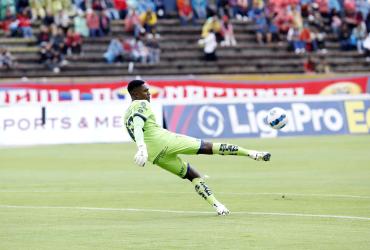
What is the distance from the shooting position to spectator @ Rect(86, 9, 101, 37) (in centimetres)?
4352

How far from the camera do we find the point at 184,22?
46562 millimetres

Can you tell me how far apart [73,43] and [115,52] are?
1677 mm

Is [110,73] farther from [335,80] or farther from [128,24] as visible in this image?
[335,80]

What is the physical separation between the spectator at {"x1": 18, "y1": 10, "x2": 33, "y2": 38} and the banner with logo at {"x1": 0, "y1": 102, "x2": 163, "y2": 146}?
1012cm

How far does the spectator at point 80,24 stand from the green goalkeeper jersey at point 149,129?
28.6 meters

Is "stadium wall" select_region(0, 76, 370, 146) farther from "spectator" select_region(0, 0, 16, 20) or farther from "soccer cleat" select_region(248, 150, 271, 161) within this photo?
"soccer cleat" select_region(248, 150, 271, 161)

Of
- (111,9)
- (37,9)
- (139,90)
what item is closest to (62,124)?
(37,9)

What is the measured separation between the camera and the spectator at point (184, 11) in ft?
152

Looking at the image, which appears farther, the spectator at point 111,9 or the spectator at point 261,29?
the spectator at point 261,29

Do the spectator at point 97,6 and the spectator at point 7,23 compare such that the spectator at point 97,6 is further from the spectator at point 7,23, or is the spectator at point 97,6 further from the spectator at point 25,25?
the spectator at point 7,23

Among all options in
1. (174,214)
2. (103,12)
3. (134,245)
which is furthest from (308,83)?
(134,245)

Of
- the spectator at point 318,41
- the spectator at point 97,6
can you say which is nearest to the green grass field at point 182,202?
the spectator at point 97,6

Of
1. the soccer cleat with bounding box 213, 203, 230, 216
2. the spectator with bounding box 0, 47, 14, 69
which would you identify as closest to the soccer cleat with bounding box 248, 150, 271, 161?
the soccer cleat with bounding box 213, 203, 230, 216

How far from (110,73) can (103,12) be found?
9.49 feet
